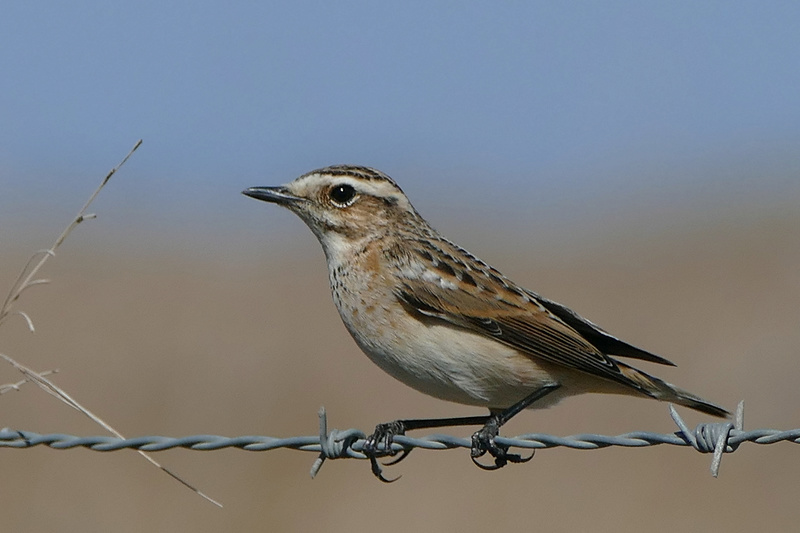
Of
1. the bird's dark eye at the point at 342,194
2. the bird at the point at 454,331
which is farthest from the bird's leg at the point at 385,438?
the bird's dark eye at the point at 342,194

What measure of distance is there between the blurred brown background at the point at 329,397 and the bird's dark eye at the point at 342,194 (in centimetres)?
534

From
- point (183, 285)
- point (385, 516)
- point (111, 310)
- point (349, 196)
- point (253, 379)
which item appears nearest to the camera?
point (349, 196)

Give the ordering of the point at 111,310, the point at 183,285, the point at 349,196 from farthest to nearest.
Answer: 1. the point at 183,285
2. the point at 111,310
3. the point at 349,196

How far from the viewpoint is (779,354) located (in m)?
16.0

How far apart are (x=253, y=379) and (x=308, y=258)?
7288 mm

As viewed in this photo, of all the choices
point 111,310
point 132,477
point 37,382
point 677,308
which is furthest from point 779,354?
point 37,382

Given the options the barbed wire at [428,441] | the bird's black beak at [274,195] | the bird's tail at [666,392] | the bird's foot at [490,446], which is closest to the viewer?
the barbed wire at [428,441]

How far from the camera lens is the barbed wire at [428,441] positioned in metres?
5.24

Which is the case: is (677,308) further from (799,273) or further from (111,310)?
(111,310)

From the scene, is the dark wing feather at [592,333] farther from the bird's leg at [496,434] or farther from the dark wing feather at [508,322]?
the bird's leg at [496,434]

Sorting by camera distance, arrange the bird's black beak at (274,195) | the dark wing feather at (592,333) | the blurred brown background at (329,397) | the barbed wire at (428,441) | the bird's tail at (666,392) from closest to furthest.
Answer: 1. the barbed wire at (428,441)
2. the bird's tail at (666,392)
3. the dark wing feather at (592,333)
4. the bird's black beak at (274,195)
5. the blurred brown background at (329,397)

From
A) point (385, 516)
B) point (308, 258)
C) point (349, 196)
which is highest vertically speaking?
point (308, 258)

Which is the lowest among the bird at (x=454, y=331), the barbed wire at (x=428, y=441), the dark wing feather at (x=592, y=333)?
the barbed wire at (x=428, y=441)

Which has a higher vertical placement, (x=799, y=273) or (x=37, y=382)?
(x=799, y=273)
